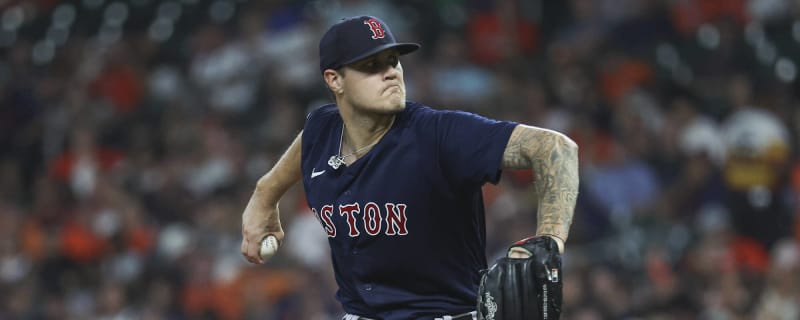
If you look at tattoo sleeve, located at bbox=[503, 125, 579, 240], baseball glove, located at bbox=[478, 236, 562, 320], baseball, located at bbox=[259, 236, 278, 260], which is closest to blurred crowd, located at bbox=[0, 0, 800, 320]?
baseball, located at bbox=[259, 236, 278, 260]

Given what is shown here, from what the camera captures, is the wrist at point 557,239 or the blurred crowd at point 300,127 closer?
the wrist at point 557,239

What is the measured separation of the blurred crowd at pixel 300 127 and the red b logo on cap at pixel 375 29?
4258 millimetres

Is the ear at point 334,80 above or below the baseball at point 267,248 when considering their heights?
above

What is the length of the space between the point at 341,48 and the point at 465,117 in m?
0.49

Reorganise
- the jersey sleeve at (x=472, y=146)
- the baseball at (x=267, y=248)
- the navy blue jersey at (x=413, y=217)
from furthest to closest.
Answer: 1. the baseball at (x=267, y=248)
2. the navy blue jersey at (x=413, y=217)
3. the jersey sleeve at (x=472, y=146)

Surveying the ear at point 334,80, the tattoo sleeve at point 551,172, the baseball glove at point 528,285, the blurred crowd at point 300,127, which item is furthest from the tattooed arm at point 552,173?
the blurred crowd at point 300,127

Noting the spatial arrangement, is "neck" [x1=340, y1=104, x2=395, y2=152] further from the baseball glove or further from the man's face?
the baseball glove

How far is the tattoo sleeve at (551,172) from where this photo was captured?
3.47m

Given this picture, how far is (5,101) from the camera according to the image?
493 inches

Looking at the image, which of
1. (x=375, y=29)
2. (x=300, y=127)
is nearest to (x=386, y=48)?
(x=375, y=29)

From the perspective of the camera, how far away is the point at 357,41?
389 centimetres

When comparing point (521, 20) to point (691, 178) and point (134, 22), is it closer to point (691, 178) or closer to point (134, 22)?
point (691, 178)

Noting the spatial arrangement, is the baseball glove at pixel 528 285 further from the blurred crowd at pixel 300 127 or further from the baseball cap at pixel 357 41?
the blurred crowd at pixel 300 127

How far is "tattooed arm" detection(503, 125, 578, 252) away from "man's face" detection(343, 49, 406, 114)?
50cm
